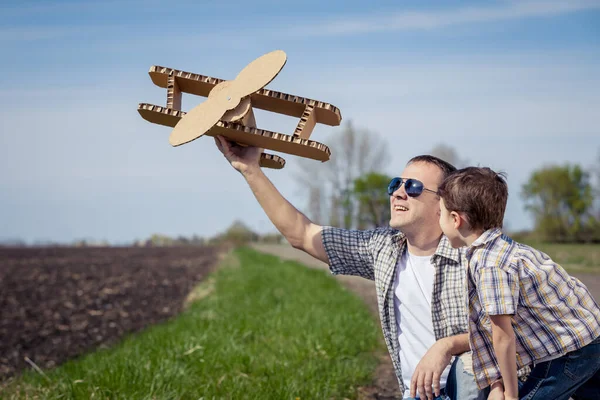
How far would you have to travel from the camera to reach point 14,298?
49.9 ft

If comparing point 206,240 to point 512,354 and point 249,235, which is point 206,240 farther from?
point 512,354

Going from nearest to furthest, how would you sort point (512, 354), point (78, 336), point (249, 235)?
point (512, 354)
point (78, 336)
point (249, 235)

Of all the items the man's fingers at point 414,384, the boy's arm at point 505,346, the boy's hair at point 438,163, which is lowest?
the man's fingers at point 414,384

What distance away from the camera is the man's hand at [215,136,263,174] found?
332 cm

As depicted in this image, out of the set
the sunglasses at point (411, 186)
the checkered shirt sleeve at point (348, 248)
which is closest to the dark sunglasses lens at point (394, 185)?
the sunglasses at point (411, 186)

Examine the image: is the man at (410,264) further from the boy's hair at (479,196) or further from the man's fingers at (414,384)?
the boy's hair at (479,196)

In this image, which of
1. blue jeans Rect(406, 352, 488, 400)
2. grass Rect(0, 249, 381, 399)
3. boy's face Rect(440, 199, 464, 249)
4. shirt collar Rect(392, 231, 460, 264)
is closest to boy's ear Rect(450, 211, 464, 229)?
boy's face Rect(440, 199, 464, 249)

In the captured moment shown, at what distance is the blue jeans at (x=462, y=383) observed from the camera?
2.80 m

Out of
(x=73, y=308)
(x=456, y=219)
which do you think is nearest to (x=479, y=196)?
(x=456, y=219)

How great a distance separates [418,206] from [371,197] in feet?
146

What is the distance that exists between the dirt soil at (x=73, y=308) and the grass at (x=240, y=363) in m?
2.50

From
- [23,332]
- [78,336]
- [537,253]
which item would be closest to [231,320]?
[78,336]

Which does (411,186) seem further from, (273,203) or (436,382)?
(436,382)

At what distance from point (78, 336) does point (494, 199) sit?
9360 millimetres
